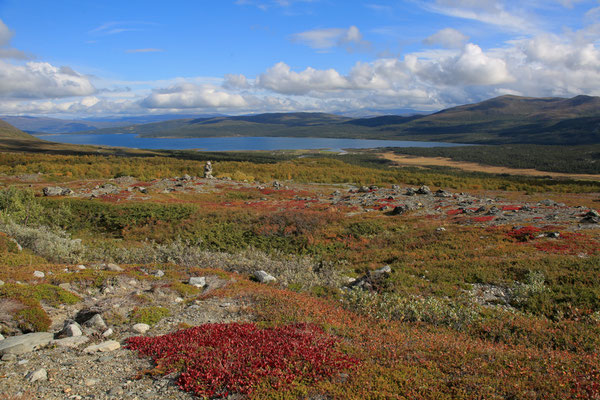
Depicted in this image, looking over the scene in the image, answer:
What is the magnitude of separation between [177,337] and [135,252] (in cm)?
1030

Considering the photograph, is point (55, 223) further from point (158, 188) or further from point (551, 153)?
point (551, 153)

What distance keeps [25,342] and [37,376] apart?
4.95 feet

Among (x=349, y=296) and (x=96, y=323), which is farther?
(x=349, y=296)

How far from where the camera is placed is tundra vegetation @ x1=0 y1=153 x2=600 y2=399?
571cm

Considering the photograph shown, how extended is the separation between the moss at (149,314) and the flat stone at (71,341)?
1311 mm

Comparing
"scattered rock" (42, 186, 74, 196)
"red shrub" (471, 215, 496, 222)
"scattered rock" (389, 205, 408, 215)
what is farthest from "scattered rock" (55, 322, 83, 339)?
"scattered rock" (42, 186, 74, 196)

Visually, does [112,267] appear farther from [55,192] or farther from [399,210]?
[55,192]

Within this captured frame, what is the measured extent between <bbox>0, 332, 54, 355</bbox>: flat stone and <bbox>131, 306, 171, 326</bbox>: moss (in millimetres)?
1781

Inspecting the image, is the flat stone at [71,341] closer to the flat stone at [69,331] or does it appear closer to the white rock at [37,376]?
the flat stone at [69,331]

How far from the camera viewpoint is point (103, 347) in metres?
6.80

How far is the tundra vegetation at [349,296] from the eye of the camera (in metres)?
5.71

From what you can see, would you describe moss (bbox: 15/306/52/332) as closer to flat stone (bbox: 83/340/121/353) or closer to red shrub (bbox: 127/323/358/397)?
flat stone (bbox: 83/340/121/353)

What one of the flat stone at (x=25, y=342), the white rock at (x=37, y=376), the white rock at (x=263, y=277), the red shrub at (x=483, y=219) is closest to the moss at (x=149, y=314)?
the flat stone at (x=25, y=342)

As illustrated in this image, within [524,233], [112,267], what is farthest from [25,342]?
[524,233]
